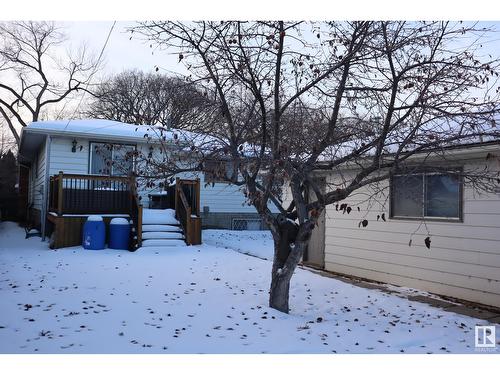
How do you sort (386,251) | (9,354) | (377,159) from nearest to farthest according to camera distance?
(9,354) → (377,159) → (386,251)

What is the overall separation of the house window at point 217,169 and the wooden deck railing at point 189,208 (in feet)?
18.7

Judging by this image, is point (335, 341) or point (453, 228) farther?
point (453, 228)

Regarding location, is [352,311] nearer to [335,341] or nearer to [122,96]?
[335,341]

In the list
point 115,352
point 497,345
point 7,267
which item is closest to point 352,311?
point 497,345

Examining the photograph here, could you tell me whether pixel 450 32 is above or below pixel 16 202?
above

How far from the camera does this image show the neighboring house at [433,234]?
6.48m

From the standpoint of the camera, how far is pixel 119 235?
1111 centimetres

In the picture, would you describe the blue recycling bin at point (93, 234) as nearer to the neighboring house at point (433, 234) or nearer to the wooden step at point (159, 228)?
A: the wooden step at point (159, 228)

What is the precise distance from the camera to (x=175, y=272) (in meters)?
8.34

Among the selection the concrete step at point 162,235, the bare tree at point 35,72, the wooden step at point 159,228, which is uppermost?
the bare tree at point 35,72

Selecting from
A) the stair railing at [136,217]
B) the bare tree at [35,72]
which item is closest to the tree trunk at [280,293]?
the stair railing at [136,217]

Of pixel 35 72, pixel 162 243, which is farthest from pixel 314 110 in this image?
pixel 35 72

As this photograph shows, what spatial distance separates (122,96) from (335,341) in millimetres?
28303

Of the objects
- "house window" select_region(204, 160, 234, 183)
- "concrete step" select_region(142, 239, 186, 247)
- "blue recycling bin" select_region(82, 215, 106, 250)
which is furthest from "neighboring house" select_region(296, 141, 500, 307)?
"blue recycling bin" select_region(82, 215, 106, 250)
